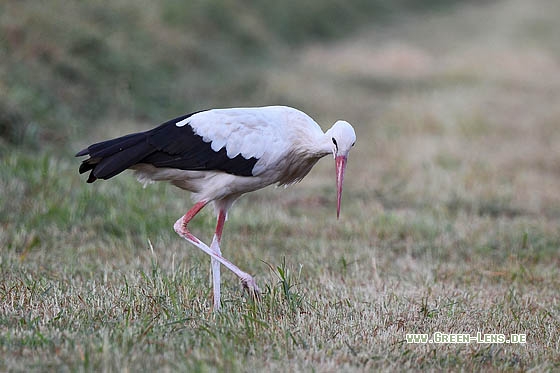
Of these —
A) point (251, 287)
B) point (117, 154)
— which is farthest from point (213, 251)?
point (117, 154)

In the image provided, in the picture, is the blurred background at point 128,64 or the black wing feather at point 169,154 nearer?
the black wing feather at point 169,154

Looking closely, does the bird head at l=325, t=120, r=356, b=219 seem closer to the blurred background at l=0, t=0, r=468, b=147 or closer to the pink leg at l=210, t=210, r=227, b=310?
the pink leg at l=210, t=210, r=227, b=310

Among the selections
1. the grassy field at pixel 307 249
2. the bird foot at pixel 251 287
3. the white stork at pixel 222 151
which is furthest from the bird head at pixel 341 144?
the grassy field at pixel 307 249

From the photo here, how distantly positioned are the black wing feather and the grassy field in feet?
2.45

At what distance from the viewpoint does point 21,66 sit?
32.5 feet

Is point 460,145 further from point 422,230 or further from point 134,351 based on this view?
point 134,351

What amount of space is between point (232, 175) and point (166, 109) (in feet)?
23.2

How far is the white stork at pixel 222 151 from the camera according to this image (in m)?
4.88

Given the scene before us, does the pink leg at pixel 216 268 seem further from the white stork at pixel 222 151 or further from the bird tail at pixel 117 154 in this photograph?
the bird tail at pixel 117 154

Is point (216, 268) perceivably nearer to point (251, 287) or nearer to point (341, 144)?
point (251, 287)

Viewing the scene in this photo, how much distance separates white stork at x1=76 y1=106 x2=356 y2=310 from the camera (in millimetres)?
4875

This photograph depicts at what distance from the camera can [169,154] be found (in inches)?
195

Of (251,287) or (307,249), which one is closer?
(251,287)

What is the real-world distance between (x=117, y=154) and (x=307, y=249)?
89.3 inches
